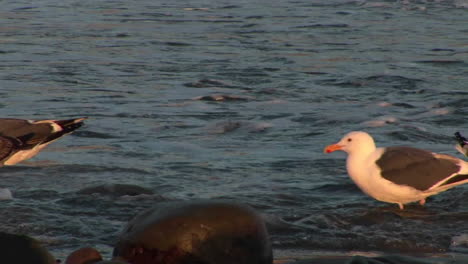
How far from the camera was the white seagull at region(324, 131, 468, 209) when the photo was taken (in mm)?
7793

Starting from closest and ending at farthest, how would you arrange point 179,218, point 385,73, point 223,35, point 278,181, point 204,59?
point 179,218 → point 278,181 → point 385,73 → point 204,59 → point 223,35

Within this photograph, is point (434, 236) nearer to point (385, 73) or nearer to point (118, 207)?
point (118, 207)

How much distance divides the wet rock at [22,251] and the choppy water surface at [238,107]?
3.45 feet

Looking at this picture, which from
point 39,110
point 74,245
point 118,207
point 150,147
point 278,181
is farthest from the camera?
point 39,110

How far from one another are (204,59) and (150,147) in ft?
16.7

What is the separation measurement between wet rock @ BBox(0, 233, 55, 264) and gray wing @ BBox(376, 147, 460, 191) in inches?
129

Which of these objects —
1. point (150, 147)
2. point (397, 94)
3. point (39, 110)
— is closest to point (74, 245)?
point (150, 147)

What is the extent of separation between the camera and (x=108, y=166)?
29.2ft

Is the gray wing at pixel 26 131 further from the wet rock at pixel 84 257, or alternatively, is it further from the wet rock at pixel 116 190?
the wet rock at pixel 84 257

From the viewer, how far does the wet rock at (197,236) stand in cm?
579

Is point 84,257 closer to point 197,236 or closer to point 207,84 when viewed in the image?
point 197,236

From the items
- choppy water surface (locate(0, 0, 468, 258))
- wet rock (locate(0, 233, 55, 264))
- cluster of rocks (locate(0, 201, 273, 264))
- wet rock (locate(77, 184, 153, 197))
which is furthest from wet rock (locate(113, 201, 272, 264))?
wet rock (locate(77, 184, 153, 197))

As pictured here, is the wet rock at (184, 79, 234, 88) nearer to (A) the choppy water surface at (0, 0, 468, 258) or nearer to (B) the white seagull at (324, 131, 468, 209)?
(A) the choppy water surface at (0, 0, 468, 258)

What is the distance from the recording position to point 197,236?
5789 millimetres
